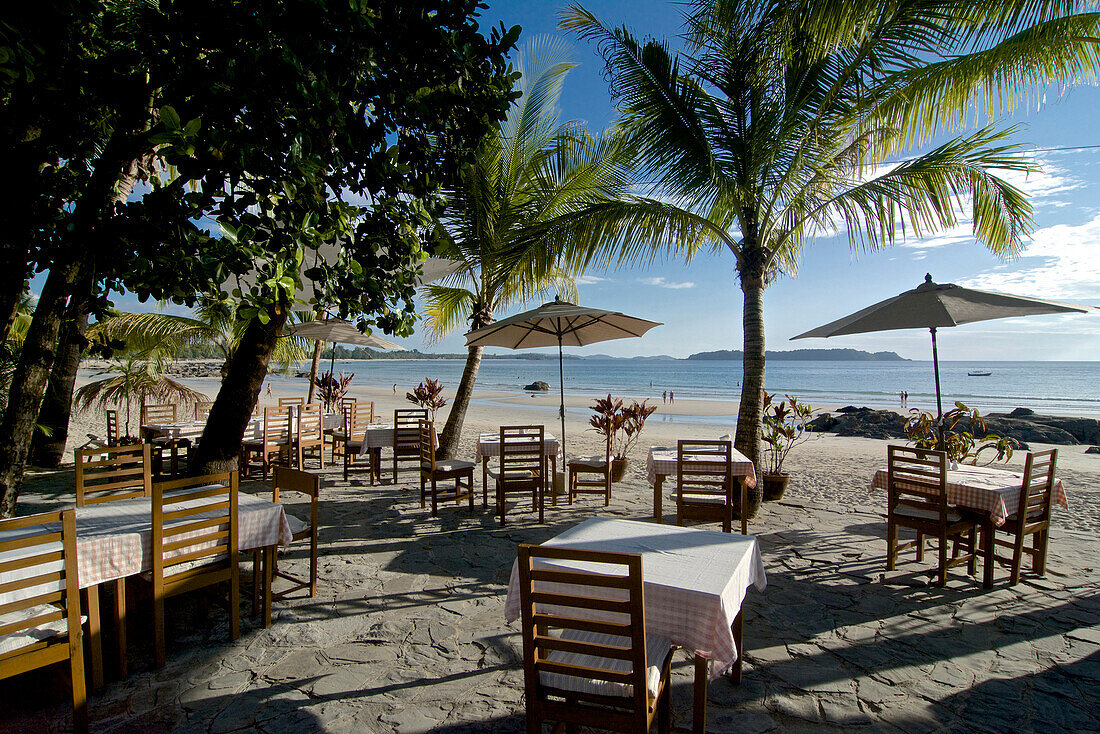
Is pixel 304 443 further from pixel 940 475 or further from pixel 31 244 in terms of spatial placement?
pixel 940 475

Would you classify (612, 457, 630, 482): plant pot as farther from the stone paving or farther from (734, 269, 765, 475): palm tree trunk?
the stone paving

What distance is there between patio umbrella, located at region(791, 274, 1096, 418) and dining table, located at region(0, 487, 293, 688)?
5.48m

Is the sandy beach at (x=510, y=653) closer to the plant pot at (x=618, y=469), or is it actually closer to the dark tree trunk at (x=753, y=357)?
the dark tree trunk at (x=753, y=357)

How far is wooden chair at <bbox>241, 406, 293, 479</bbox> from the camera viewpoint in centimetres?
782

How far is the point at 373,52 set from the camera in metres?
2.37

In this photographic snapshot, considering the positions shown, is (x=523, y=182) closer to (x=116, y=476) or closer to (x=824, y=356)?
(x=116, y=476)

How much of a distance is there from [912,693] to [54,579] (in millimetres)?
4087

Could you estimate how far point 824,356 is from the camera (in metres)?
108

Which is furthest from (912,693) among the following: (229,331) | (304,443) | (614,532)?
(229,331)

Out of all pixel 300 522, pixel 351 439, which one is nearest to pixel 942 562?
pixel 300 522

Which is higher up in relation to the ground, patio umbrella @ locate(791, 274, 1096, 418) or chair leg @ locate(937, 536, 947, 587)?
patio umbrella @ locate(791, 274, 1096, 418)

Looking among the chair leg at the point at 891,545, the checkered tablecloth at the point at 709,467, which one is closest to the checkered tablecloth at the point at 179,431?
the checkered tablecloth at the point at 709,467

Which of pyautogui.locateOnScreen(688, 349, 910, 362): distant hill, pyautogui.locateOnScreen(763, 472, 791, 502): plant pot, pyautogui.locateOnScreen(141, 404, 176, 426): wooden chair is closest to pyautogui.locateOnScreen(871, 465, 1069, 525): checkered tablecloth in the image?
pyautogui.locateOnScreen(763, 472, 791, 502): plant pot

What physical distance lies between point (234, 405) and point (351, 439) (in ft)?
12.8
